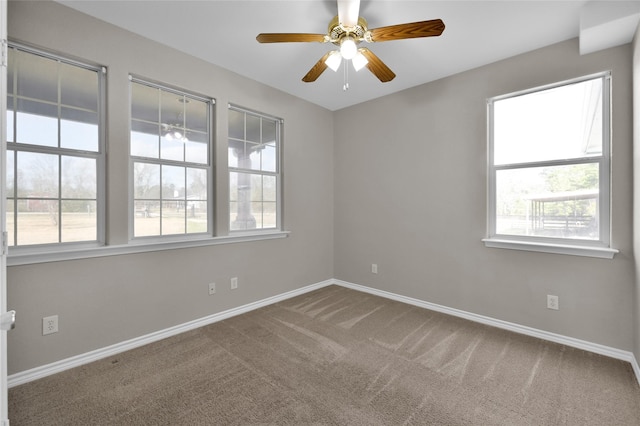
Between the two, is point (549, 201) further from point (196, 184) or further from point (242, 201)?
point (196, 184)

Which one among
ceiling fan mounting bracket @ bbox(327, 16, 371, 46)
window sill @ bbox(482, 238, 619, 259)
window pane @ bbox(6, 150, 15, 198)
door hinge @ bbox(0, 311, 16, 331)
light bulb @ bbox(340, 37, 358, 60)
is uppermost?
ceiling fan mounting bracket @ bbox(327, 16, 371, 46)

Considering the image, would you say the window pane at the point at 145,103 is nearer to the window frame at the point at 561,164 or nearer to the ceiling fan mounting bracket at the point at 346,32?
the ceiling fan mounting bracket at the point at 346,32

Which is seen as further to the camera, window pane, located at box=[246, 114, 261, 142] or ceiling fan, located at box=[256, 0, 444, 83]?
window pane, located at box=[246, 114, 261, 142]

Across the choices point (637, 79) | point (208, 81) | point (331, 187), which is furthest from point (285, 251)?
point (637, 79)

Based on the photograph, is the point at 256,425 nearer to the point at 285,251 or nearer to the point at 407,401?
the point at 407,401

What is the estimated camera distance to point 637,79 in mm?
2064

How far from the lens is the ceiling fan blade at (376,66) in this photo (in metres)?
2.15

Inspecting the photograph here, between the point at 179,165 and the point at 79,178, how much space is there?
0.80 metres

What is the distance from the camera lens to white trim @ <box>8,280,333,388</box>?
6.54ft

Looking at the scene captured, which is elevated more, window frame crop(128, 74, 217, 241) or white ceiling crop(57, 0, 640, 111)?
white ceiling crop(57, 0, 640, 111)

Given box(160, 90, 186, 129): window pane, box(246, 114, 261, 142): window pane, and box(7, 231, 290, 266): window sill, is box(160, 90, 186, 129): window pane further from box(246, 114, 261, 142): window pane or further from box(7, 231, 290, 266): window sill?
box(7, 231, 290, 266): window sill

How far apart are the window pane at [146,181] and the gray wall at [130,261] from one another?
0.13 metres

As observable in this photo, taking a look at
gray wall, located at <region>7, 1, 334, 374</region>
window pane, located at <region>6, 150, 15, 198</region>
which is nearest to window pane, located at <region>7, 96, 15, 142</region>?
window pane, located at <region>6, 150, 15, 198</region>

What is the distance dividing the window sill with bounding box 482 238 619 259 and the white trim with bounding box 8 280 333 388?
260 cm
